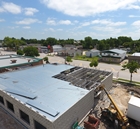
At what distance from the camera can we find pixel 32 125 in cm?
1255

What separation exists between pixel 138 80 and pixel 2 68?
31791 millimetres

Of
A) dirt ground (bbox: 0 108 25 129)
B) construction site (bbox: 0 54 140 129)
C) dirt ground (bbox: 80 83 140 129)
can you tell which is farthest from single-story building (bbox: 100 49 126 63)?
dirt ground (bbox: 0 108 25 129)

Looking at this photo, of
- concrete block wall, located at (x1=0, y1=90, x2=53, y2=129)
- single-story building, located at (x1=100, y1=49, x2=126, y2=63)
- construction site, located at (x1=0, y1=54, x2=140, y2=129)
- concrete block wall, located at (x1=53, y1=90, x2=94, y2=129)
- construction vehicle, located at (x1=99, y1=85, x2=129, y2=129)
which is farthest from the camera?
single-story building, located at (x1=100, y1=49, x2=126, y2=63)

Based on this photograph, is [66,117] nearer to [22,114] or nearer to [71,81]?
[22,114]

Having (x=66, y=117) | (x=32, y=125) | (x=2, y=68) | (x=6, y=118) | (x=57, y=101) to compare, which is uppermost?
(x=2, y=68)

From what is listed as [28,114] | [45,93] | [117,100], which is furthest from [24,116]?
[117,100]

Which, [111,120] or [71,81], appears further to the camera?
[71,81]

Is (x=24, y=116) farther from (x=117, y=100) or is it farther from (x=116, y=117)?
(x=117, y=100)

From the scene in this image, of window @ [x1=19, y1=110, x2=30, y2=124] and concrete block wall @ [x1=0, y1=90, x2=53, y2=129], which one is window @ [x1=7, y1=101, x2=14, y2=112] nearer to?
concrete block wall @ [x1=0, y1=90, x2=53, y2=129]

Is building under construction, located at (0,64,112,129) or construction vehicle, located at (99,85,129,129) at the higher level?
building under construction, located at (0,64,112,129)

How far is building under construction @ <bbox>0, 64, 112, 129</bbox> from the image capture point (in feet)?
37.4

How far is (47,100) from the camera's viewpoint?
13.4 m

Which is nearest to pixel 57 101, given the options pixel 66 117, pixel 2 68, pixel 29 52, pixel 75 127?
pixel 66 117

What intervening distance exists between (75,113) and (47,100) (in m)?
3.56
